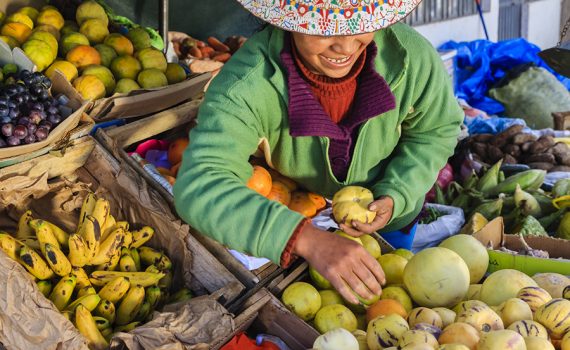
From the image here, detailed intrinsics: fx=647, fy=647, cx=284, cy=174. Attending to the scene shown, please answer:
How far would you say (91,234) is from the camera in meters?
2.42

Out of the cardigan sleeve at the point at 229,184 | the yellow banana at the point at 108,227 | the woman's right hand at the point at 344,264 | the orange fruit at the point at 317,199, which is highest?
the cardigan sleeve at the point at 229,184

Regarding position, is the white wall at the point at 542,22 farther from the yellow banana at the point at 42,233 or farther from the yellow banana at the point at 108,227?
the yellow banana at the point at 42,233

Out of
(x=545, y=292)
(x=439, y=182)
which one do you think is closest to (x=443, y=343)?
(x=545, y=292)

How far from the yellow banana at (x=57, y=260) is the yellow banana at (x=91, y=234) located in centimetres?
11

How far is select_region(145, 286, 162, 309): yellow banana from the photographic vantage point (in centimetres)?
245

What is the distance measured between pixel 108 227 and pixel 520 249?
1.73 m

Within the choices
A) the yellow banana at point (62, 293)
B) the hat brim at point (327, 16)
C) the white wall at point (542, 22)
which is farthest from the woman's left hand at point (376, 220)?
the white wall at point (542, 22)

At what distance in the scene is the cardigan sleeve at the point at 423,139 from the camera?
91.2 inches

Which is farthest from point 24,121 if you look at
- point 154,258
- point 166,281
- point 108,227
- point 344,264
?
point 344,264

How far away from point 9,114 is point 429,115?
5.62ft

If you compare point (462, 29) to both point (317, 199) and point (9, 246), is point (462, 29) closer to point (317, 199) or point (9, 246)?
point (317, 199)

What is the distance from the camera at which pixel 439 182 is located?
174 inches

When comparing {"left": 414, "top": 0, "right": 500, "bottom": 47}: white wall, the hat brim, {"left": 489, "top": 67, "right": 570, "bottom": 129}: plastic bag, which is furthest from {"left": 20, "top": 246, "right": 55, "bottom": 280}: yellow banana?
{"left": 414, "top": 0, "right": 500, "bottom": 47}: white wall

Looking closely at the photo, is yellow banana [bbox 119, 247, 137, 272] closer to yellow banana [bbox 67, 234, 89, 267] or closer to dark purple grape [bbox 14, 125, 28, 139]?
yellow banana [bbox 67, 234, 89, 267]
